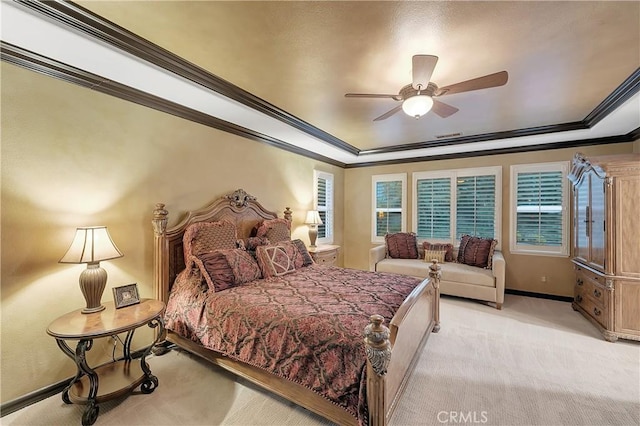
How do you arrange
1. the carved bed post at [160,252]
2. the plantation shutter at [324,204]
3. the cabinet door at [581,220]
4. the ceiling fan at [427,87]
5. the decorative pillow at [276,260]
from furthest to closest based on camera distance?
the plantation shutter at [324,204]
the cabinet door at [581,220]
the decorative pillow at [276,260]
the carved bed post at [160,252]
the ceiling fan at [427,87]

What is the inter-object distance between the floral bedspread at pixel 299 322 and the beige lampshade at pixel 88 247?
81 centimetres

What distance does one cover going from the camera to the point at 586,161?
3.48 meters

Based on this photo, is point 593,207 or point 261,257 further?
point 593,207

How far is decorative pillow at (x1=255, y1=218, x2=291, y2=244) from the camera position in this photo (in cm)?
387

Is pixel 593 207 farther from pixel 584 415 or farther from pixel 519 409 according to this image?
pixel 519 409

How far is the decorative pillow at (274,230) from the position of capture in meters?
3.87

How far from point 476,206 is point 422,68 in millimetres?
3878

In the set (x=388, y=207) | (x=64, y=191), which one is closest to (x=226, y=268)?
(x=64, y=191)

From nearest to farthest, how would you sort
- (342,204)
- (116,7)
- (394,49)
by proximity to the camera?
(116,7), (394,49), (342,204)

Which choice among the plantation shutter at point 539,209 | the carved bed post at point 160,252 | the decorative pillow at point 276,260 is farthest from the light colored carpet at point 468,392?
the plantation shutter at point 539,209

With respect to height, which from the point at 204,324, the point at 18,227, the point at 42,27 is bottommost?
the point at 204,324

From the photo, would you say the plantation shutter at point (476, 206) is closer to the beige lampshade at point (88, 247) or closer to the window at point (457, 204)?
the window at point (457, 204)

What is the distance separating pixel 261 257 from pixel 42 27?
8.19 ft

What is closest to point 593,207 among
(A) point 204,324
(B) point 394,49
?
(B) point 394,49
